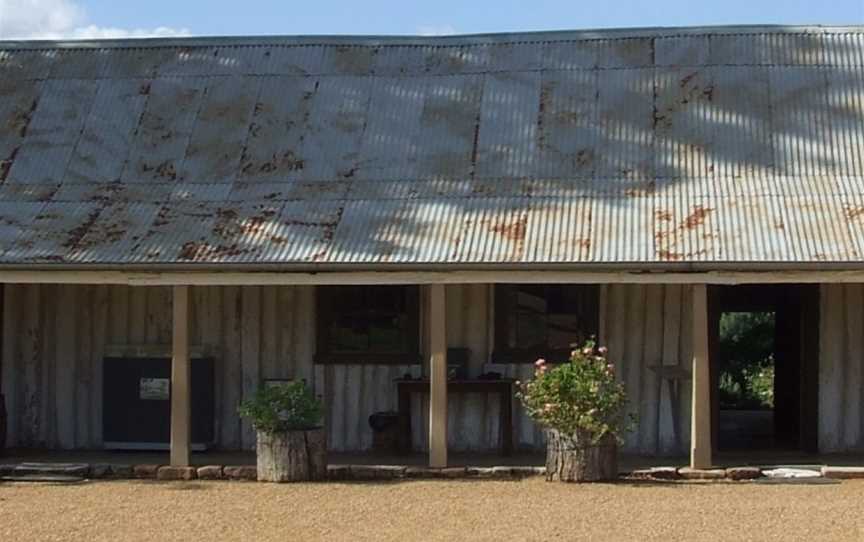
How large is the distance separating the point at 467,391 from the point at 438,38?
5354mm

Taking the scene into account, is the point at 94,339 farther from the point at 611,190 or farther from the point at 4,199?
the point at 611,190

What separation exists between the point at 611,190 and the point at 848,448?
384 centimetres

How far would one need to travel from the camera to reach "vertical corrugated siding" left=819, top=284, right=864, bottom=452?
16797 mm

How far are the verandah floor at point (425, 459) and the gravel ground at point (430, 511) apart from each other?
1161mm

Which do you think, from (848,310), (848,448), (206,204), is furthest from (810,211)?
(206,204)

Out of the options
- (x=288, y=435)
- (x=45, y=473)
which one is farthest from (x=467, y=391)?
(x=45, y=473)

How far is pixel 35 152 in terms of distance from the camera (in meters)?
18.5

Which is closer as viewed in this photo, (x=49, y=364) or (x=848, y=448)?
(x=848, y=448)

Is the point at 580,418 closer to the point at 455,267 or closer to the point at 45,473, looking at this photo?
the point at 455,267

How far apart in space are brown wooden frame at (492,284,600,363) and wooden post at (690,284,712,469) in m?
2.13

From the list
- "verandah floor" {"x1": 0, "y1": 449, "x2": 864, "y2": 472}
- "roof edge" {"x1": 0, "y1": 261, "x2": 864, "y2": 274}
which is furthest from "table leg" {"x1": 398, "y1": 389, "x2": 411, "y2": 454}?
"roof edge" {"x1": 0, "y1": 261, "x2": 864, "y2": 274}

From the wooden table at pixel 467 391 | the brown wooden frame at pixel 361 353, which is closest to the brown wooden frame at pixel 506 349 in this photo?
the wooden table at pixel 467 391

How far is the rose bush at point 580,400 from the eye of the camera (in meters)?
14.8

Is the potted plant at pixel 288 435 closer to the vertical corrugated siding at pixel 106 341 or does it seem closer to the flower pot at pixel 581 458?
the vertical corrugated siding at pixel 106 341
